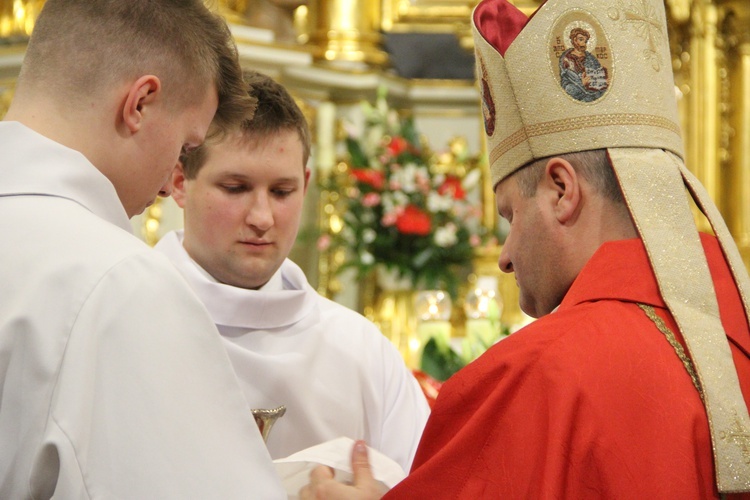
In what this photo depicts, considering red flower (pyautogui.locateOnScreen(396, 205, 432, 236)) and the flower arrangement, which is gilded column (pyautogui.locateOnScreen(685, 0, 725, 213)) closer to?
the flower arrangement

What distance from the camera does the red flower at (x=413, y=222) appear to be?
5625mm

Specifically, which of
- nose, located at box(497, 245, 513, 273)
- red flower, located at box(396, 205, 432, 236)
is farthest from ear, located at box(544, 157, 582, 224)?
red flower, located at box(396, 205, 432, 236)

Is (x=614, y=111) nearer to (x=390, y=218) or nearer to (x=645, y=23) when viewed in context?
(x=645, y=23)

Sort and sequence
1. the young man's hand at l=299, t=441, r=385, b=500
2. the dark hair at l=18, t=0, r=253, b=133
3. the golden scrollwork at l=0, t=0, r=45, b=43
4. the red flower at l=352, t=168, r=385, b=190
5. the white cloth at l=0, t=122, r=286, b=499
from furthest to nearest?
1. the red flower at l=352, t=168, r=385, b=190
2. the golden scrollwork at l=0, t=0, r=45, b=43
3. the young man's hand at l=299, t=441, r=385, b=500
4. the dark hair at l=18, t=0, r=253, b=133
5. the white cloth at l=0, t=122, r=286, b=499

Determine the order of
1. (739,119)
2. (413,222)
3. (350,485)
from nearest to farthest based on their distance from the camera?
(350,485) → (413,222) → (739,119)

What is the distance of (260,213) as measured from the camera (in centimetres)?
260

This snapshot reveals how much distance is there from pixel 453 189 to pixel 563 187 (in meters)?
3.85

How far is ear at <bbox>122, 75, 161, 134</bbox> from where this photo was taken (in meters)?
1.57

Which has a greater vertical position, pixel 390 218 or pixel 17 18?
pixel 17 18

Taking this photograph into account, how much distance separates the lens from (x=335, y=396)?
2600 mm

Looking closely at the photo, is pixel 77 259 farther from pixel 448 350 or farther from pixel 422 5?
pixel 422 5

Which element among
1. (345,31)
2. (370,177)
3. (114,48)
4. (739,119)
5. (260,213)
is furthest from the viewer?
(345,31)

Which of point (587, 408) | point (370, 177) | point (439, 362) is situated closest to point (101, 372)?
point (587, 408)

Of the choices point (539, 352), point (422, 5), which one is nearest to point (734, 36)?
point (422, 5)
